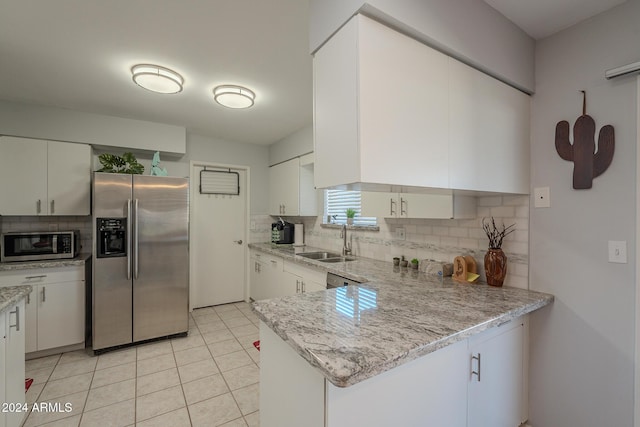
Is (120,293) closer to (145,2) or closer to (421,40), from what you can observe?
(145,2)

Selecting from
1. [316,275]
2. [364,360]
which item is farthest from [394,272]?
[364,360]

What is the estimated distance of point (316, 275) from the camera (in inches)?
107

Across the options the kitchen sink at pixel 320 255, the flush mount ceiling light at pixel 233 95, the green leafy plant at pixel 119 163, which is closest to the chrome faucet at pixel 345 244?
the kitchen sink at pixel 320 255

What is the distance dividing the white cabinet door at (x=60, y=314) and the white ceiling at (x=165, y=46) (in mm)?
1920

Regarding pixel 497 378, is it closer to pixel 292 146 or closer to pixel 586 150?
pixel 586 150

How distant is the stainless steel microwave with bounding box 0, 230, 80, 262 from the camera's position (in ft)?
8.90

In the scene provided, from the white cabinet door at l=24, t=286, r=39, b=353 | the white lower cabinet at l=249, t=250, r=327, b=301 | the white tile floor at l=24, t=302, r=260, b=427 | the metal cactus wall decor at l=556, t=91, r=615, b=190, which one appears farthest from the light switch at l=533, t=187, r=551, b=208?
the white cabinet door at l=24, t=286, r=39, b=353

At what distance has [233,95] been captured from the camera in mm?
2551

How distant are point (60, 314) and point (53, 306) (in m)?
0.10

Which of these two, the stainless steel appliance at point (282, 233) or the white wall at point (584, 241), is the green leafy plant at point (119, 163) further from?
the white wall at point (584, 241)

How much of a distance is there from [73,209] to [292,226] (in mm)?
2645

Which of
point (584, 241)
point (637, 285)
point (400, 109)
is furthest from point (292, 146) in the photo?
point (637, 285)

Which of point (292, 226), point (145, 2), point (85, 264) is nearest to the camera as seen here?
point (145, 2)

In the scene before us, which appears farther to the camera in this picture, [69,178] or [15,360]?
[69,178]
